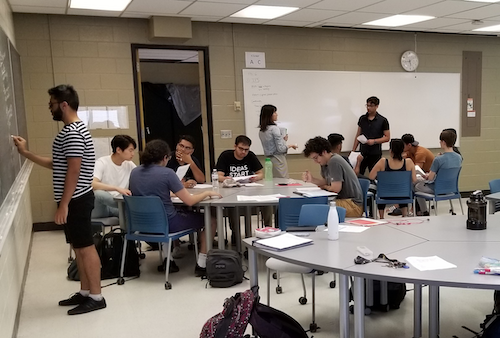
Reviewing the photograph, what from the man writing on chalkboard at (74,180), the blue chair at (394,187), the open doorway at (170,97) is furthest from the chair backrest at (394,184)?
the open doorway at (170,97)

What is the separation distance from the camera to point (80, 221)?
3.14 metres

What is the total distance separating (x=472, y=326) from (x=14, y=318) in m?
3.00

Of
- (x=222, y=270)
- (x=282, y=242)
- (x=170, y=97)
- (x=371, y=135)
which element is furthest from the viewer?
(x=170, y=97)

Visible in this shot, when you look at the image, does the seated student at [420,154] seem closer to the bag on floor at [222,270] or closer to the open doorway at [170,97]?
the bag on floor at [222,270]

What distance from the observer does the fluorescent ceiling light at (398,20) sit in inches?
246

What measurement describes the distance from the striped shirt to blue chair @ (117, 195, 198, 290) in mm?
556

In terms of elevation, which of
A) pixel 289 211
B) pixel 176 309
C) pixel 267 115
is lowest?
pixel 176 309

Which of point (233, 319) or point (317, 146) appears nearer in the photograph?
point (233, 319)

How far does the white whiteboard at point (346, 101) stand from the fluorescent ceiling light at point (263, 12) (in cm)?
86

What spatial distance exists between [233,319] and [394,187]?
12.0 ft

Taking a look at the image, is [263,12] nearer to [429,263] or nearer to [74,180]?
[74,180]

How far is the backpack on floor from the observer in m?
2.12

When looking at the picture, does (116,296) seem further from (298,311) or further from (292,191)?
(292,191)

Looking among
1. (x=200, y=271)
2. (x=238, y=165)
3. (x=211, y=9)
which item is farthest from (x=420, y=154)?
(x=200, y=271)
